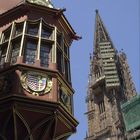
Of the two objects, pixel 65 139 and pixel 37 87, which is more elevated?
pixel 37 87

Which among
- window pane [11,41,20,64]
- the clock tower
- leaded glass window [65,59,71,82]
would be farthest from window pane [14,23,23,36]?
leaded glass window [65,59,71,82]

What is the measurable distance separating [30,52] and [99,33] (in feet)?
271

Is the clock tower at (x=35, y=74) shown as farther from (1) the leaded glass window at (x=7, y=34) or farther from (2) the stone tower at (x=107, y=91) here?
(2) the stone tower at (x=107, y=91)

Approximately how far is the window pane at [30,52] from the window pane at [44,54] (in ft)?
0.77

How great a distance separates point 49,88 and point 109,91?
65.0 m

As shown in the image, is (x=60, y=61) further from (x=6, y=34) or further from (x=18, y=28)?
(x=6, y=34)

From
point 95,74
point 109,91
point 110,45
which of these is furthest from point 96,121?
point 110,45

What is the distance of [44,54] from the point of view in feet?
39.7

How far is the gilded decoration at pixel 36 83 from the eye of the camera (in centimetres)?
1080

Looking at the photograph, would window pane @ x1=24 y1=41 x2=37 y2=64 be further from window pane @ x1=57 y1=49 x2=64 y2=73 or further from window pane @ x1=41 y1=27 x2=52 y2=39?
window pane @ x1=57 y1=49 x2=64 y2=73

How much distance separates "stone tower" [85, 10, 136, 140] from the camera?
229 feet

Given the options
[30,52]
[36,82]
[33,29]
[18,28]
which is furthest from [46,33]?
[36,82]

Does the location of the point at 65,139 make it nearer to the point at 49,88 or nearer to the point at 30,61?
the point at 49,88

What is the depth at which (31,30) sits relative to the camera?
12.7m
